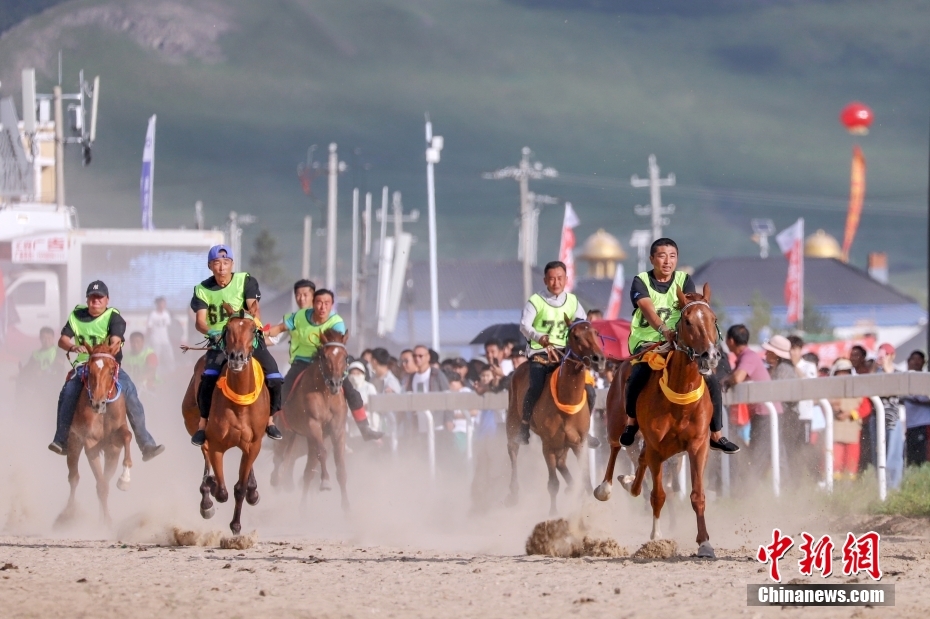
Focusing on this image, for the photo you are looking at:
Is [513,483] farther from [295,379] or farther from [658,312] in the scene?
[658,312]

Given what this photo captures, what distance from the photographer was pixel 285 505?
1764 cm

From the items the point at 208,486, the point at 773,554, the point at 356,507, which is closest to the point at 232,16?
the point at 356,507

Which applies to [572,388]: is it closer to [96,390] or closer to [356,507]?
[356,507]

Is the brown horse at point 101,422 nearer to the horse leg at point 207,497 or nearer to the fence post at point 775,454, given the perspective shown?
the horse leg at point 207,497

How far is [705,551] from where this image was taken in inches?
434

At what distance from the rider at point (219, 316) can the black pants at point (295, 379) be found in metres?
3.42

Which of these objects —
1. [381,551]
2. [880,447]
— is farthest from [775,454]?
[381,551]

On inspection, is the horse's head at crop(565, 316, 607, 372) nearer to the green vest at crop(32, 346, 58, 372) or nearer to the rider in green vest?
the rider in green vest

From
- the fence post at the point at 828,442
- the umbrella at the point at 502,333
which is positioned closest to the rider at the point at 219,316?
the fence post at the point at 828,442

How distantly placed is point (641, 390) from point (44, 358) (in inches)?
502

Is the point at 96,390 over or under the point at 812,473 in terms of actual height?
over

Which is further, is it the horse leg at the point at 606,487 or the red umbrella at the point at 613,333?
the red umbrella at the point at 613,333

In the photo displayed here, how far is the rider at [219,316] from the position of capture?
518 inches

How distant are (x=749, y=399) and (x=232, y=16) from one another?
10786mm
